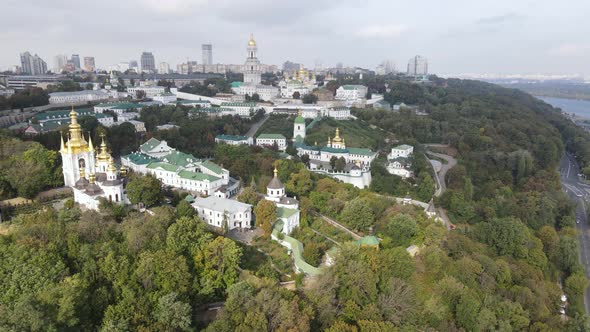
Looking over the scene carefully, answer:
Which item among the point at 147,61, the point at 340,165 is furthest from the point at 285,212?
the point at 147,61

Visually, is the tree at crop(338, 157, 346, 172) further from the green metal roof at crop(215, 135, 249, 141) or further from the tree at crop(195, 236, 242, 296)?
the tree at crop(195, 236, 242, 296)

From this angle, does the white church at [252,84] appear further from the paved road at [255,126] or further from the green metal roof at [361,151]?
the green metal roof at [361,151]

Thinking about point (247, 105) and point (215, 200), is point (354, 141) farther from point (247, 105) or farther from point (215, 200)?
point (215, 200)

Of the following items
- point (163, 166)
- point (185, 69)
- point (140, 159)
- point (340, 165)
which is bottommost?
point (340, 165)

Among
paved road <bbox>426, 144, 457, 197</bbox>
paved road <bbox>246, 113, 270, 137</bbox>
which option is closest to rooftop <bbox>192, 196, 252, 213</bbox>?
paved road <bbox>426, 144, 457, 197</bbox>

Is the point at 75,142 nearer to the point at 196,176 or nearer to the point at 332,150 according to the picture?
the point at 196,176

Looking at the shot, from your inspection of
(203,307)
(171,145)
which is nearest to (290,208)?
(203,307)
